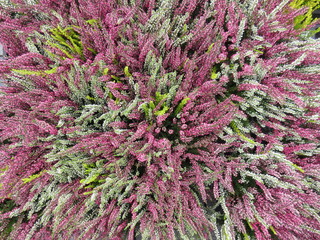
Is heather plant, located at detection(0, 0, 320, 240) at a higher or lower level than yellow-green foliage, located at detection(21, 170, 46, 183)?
higher

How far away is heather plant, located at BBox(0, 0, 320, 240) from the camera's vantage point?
1469 millimetres

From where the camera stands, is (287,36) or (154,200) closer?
(154,200)

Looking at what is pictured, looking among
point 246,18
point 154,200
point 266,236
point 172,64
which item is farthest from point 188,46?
point 266,236

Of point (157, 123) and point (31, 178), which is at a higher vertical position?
point (157, 123)

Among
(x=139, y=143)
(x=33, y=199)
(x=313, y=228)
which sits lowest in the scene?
(x=33, y=199)

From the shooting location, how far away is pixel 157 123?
1527 millimetres

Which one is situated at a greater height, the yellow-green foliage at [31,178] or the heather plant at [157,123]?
the heather plant at [157,123]

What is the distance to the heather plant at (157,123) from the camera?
1.47 meters

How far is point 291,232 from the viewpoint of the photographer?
1651 millimetres

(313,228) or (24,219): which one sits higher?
(313,228)

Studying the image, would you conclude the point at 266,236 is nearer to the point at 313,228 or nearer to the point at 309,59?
the point at 313,228

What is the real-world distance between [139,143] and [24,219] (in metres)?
1.06

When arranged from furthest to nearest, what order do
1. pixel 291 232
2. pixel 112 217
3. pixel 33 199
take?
pixel 291 232 < pixel 33 199 < pixel 112 217

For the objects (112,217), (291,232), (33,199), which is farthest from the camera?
(291,232)
